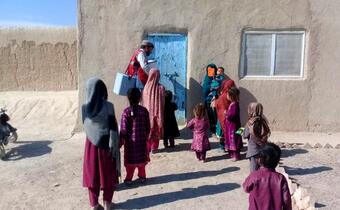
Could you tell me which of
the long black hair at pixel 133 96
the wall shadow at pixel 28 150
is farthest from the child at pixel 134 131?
the wall shadow at pixel 28 150

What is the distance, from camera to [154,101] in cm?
725

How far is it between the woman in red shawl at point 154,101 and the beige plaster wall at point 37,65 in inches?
311

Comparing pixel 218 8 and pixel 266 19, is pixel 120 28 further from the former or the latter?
pixel 266 19

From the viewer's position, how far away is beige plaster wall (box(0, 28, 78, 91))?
48.1ft

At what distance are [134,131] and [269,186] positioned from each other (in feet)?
7.81

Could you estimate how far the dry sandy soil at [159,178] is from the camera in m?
5.43

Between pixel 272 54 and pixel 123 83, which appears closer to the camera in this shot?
pixel 123 83

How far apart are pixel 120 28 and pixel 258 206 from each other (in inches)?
221

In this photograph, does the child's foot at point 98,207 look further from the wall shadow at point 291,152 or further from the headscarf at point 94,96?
the wall shadow at point 291,152

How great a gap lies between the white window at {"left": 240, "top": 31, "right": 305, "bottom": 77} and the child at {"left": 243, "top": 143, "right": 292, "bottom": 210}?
5158 millimetres

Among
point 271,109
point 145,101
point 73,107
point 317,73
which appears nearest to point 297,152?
point 271,109

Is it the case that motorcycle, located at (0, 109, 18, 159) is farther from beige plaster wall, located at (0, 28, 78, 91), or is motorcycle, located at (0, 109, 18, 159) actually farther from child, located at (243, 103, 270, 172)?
beige plaster wall, located at (0, 28, 78, 91)

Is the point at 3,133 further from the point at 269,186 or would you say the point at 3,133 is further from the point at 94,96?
the point at 269,186

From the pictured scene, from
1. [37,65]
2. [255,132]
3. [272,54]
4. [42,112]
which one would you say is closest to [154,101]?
[255,132]
